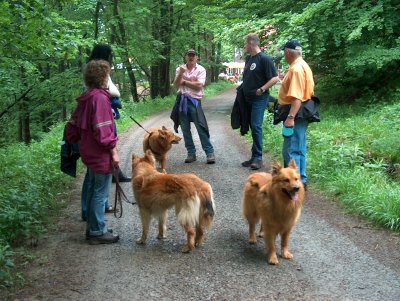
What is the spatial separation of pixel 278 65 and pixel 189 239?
11133 millimetres

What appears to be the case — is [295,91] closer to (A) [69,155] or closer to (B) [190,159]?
(A) [69,155]

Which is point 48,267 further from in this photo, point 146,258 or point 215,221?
point 215,221

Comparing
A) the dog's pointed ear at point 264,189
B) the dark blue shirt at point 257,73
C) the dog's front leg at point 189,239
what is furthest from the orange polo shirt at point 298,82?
the dog's front leg at point 189,239

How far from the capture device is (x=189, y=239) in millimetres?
4598

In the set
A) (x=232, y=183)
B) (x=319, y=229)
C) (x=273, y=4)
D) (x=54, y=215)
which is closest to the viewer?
(x=319, y=229)

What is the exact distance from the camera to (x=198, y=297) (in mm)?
3691

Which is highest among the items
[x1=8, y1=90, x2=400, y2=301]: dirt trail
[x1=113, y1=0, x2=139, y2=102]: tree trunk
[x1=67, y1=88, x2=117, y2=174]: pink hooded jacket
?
[x1=113, y1=0, x2=139, y2=102]: tree trunk

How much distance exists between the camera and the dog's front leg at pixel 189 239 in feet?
15.0

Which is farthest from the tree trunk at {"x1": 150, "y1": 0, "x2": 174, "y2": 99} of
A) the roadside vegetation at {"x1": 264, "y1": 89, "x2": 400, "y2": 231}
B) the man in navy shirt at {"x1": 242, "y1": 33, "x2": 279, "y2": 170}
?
the man in navy shirt at {"x1": 242, "y1": 33, "x2": 279, "y2": 170}

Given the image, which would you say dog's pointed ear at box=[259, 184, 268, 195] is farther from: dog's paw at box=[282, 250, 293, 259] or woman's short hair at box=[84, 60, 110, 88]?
woman's short hair at box=[84, 60, 110, 88]

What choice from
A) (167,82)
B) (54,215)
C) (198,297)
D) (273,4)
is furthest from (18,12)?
(167,82)

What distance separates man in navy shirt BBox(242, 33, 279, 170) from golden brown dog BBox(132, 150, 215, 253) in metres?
3.54

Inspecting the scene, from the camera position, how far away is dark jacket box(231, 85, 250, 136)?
8211 millimetres

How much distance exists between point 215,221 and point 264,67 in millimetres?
3401
